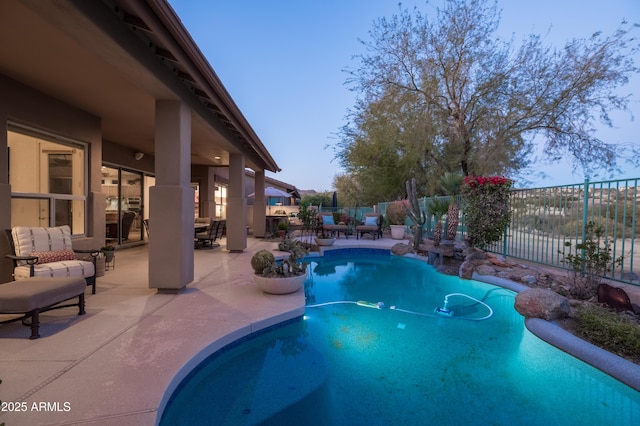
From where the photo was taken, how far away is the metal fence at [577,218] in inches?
192

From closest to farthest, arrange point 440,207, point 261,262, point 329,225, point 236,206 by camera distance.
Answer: point 261,262 → point 236,206 → point 440,207 → point 329,225

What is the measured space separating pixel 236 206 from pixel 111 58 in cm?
586

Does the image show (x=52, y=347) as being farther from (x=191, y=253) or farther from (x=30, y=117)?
(x=30, y=117)

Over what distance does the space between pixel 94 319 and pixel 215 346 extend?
171 centimetres

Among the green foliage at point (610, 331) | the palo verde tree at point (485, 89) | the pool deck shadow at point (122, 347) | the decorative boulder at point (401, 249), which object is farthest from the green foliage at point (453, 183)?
the pool deck shadow at point (122, 347)

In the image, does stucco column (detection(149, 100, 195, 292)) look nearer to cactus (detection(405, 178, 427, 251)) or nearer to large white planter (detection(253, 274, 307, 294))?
large white planter (detection(253, 274, 307, 294))

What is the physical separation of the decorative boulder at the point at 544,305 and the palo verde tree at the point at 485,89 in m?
9.63

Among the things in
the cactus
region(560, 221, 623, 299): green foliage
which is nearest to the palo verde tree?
the cactus

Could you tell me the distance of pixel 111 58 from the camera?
3434 millimetres

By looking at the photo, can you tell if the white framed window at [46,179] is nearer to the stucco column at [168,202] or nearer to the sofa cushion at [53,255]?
the sofa cushion at [53,255]

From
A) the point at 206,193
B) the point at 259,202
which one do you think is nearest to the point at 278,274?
the point at 259,202

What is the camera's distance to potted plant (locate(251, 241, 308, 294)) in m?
4.84

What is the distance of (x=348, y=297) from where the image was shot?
19.4 feet

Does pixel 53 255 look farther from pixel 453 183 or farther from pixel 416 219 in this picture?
pixel 453 183
